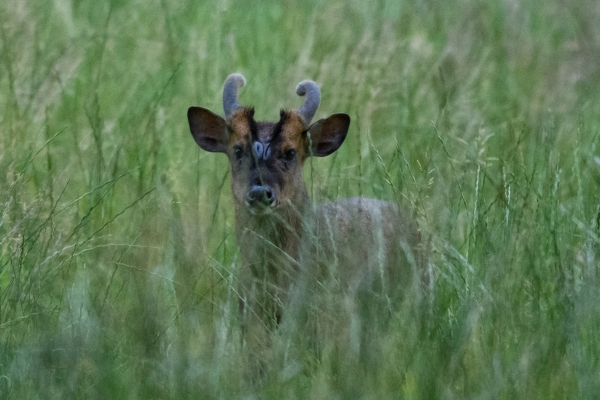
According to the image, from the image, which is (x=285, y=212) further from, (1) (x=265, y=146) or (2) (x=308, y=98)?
(2) (x=308, y=98)

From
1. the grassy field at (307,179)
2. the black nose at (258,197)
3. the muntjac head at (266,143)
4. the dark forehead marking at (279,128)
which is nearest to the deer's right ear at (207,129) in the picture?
the muntjac head at (266,143)

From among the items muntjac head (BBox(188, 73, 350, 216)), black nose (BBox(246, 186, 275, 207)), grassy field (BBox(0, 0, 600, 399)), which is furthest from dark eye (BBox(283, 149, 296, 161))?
black nose (BBox(246, 186, 275, 207))

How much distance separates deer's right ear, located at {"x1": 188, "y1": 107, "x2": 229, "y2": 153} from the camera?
5.60 m

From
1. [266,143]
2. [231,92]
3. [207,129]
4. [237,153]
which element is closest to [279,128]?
[266,143]

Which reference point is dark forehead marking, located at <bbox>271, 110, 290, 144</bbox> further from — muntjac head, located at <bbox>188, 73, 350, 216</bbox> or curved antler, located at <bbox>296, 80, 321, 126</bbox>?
curved antler, located at <bbox>296, 80, 321, 126</bbox>

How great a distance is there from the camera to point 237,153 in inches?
211

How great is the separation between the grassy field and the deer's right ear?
20 cm

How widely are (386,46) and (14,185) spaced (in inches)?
138

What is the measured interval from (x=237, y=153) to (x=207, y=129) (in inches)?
13.9

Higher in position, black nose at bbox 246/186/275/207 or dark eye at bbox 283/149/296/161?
dark eye at bbox 283/149/296/161

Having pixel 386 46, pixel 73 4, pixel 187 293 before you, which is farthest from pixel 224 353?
pixel 73 4

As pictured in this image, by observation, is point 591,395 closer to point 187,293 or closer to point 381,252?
point 381,252

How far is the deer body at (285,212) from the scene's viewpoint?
4.38 meters

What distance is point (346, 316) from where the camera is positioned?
3.60 metres
